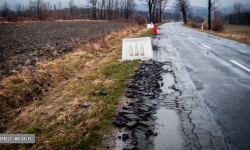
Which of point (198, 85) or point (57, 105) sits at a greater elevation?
point (198, 85)

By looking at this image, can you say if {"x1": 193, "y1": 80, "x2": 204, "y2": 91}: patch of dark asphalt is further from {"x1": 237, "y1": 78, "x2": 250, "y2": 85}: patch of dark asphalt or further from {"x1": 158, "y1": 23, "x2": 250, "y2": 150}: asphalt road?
{"x1": 237, "y1": 78, "x2": 250, "y2": 85}: patch of dark asphalt

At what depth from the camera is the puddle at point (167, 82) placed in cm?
518

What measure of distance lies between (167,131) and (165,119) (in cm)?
44

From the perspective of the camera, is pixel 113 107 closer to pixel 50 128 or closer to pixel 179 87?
pixel 50 128

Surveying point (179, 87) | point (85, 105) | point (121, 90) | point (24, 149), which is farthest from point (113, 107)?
point (179, 87)

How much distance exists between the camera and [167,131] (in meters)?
3.24

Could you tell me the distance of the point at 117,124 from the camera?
3.39 metres

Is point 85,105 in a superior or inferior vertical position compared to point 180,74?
inferior

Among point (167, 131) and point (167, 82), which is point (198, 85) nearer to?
point (167, 82)

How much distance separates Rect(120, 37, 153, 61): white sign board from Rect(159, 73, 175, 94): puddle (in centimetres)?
273

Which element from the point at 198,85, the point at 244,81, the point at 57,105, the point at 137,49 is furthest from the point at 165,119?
the point at 137,49

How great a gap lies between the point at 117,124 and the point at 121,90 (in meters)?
1.83

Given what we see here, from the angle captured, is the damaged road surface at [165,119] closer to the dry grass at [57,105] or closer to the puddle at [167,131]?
the puddle at [167,131]

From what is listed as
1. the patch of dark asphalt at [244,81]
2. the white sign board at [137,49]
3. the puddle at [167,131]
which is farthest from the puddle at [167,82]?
the white sign board at [137,49]
